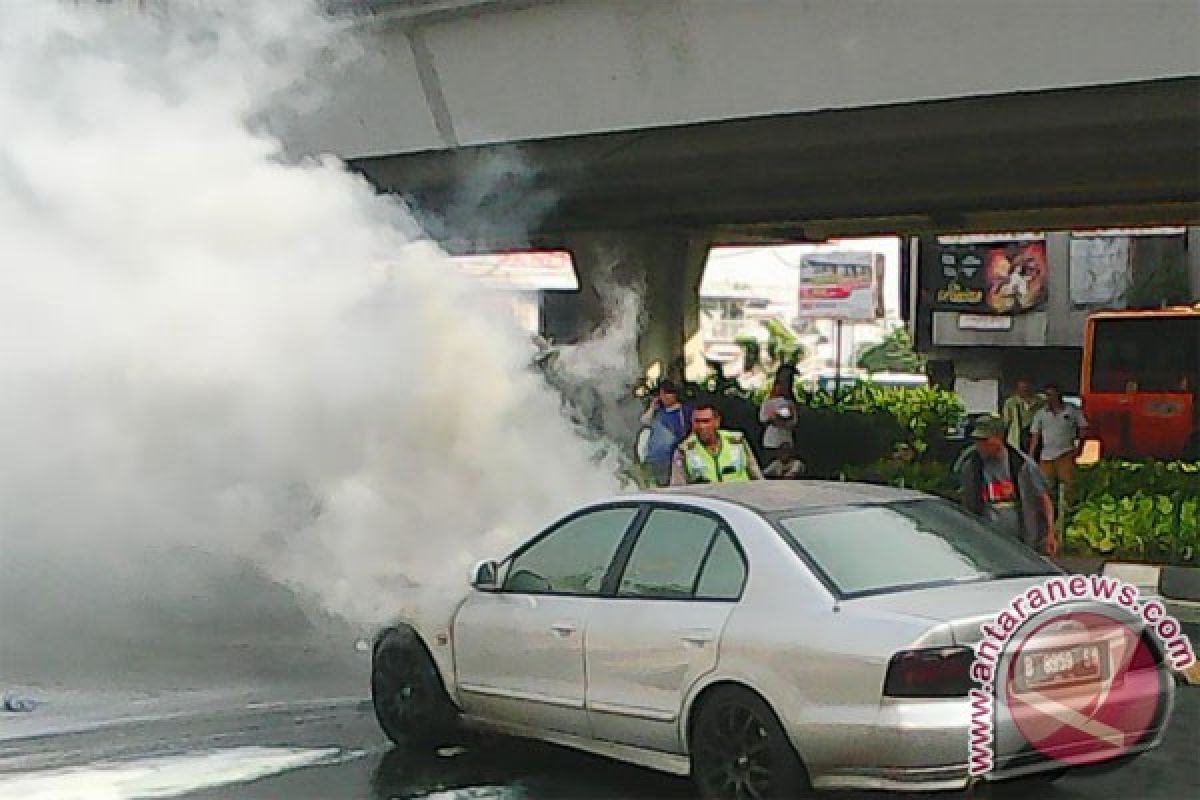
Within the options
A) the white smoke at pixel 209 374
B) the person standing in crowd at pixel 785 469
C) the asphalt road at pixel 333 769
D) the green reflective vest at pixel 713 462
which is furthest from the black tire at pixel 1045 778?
the person standing in crowd at pixel 785 469

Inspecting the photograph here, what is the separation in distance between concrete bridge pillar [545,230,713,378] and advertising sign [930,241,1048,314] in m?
16.1

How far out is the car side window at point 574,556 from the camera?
282 inches

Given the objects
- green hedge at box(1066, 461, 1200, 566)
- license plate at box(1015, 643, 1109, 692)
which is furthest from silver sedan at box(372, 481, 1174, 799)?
green hedge at box(1066, 461, 1200, 566)

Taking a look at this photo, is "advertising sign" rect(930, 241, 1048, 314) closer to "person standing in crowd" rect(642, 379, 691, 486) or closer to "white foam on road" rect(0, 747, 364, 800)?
"person standing in crowd" rect(642, 379, 691, 486)

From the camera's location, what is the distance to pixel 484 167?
52.3 ft

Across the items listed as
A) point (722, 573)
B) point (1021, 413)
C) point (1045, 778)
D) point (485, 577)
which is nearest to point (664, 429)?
point (485, 577)

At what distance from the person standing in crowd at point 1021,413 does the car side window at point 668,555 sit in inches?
423

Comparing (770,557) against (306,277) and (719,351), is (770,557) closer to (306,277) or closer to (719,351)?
(306,277)

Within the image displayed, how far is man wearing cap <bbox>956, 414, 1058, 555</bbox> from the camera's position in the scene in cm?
1004

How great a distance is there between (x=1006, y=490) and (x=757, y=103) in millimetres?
4295

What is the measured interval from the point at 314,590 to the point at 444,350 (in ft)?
6.52

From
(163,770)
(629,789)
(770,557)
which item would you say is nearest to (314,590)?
(163,770)

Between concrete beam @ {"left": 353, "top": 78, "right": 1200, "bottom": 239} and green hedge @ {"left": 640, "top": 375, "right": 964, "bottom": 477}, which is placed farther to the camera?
green hedge @ {"left": 640, "top": 375, "right": 964, "bottom": 477}

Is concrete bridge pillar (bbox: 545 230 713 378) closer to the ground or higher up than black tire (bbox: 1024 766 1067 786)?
higher up
